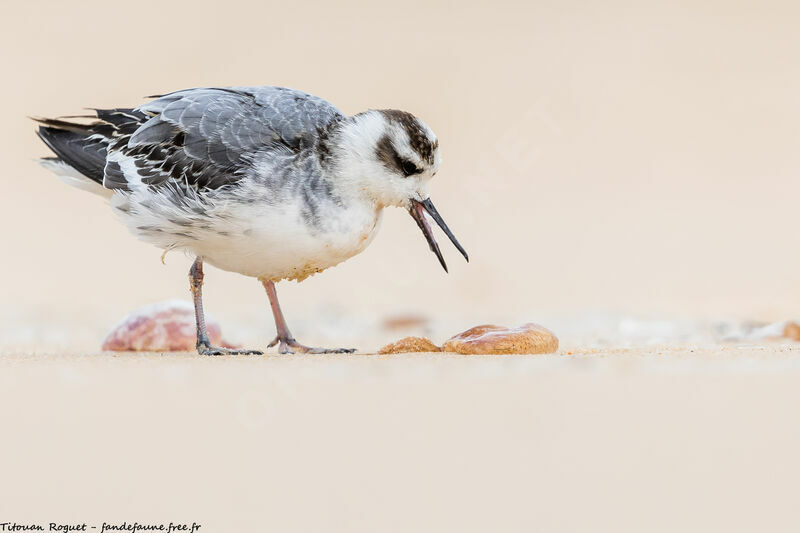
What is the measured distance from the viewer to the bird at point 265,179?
862cm

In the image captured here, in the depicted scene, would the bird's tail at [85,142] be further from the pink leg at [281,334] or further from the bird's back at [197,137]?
the pink leg at [281,334]

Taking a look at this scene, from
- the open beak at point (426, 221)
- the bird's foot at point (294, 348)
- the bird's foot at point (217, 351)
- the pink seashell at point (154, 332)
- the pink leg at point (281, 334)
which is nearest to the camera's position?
the open beak at point (426, 221)

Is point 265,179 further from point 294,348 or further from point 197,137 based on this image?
point 294,348

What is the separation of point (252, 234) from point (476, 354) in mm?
1958

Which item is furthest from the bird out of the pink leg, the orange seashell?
the orange seashell

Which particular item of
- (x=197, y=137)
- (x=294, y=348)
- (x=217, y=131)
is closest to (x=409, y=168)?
(x=217, y=131)

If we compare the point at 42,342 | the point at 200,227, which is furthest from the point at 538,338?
the point at 42,342

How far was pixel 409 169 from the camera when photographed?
892 cm

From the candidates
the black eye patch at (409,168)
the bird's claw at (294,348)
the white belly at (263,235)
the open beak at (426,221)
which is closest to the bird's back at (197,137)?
the white belly at (263,235)

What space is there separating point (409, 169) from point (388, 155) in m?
0.21

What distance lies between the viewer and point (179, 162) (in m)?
8.98

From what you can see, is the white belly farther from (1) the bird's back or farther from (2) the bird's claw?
(2) the bird's claw

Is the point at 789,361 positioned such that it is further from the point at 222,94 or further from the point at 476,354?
the point at 222,94

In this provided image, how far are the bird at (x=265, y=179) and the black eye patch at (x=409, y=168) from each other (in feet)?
0.03
